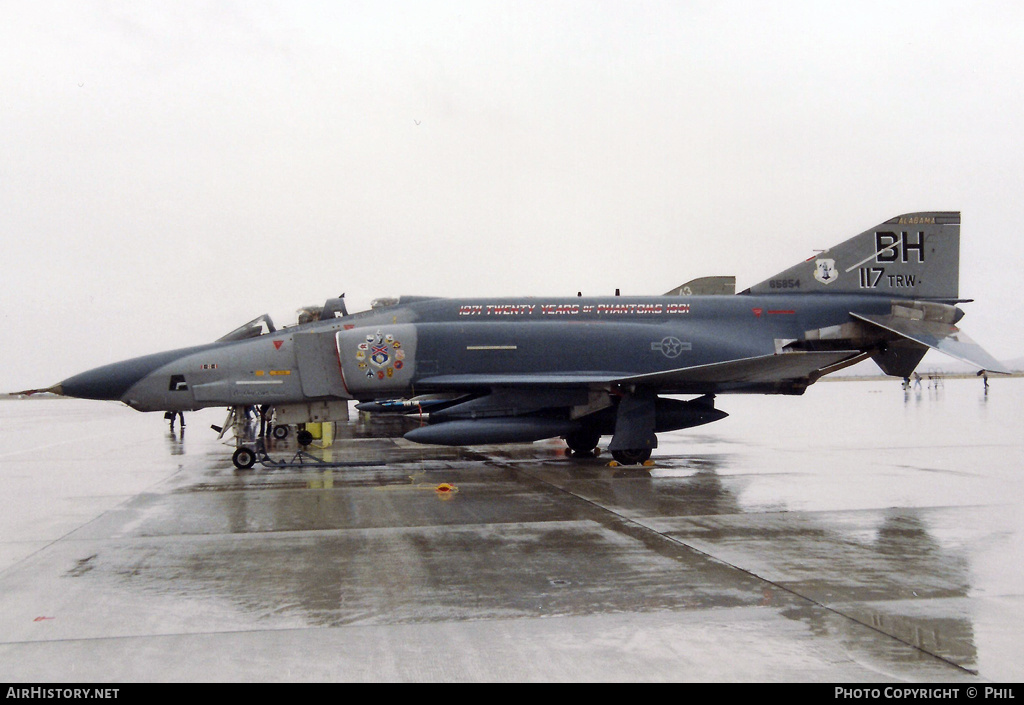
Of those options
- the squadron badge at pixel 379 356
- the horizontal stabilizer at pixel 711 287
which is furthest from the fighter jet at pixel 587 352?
the horizontal stabilizer at pixel 711 287

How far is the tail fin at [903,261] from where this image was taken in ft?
48.1

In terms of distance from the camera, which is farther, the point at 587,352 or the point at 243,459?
the point at 587,352

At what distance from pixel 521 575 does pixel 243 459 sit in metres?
8.66

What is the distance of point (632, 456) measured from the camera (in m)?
13.1

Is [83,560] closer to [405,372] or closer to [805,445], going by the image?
[405,372]

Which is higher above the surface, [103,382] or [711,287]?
[711,287]

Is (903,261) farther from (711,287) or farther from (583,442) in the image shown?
(583,442)

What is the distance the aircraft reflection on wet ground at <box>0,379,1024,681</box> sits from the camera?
4098 mm

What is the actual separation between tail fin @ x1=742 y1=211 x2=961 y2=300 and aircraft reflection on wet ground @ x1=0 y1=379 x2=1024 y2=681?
3.98 m

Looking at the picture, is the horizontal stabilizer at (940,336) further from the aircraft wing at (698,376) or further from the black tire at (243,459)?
the black tire at (243,459)

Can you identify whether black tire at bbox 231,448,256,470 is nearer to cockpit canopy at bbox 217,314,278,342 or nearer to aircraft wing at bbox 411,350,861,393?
cockpit canopy at bbox 217,314,278,342

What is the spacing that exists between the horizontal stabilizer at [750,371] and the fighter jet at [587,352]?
1.3 inches

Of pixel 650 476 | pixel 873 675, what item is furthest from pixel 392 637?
pixel 650 476

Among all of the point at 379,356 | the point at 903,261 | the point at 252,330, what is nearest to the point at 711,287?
the point at 903,261
